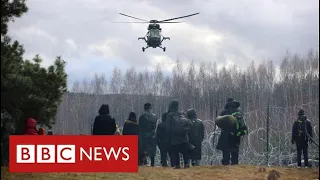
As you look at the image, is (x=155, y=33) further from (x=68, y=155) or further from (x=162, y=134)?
(x=68, y=155)

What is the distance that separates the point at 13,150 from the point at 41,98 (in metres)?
2.18

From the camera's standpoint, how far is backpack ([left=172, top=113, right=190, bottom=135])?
11.9 meters

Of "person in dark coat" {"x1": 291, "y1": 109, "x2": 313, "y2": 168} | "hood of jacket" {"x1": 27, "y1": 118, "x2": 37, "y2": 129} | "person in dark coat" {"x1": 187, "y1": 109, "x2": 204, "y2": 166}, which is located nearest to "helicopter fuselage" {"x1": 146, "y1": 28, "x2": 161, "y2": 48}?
"person in dark coat" {"x1": 187, "y1": 109, "x2": 204, "y2": 166}

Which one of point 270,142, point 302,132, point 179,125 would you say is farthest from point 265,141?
point 179,125

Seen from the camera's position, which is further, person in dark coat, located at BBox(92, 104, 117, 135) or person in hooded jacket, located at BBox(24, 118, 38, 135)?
person in dark coat, located at BBox(92, 104, 117, 135)

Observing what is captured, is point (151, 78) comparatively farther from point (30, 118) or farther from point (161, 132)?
point (30, 118)

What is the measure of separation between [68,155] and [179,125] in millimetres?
4428

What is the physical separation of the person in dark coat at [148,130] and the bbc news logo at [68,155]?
453cm

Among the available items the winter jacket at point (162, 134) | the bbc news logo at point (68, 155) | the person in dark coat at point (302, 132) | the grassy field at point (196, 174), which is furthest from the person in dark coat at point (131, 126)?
the person in dark coat at point (302, 132)

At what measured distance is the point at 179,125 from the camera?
11.9m

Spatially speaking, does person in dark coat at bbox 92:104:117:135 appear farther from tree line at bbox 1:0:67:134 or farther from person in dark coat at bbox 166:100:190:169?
person in dark coat at bbox 166:100:190:169

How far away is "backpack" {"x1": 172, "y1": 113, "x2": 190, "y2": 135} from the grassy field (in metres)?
1.05

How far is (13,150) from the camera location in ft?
26.4

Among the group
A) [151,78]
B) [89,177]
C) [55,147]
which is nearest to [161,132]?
[89,177]
